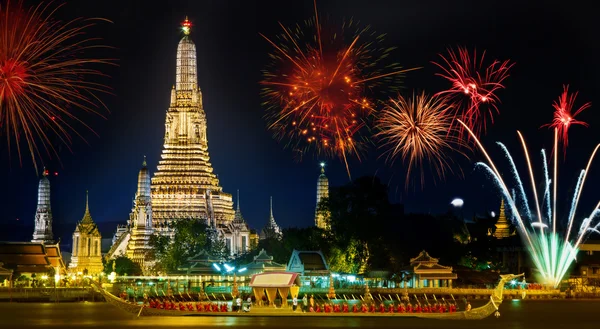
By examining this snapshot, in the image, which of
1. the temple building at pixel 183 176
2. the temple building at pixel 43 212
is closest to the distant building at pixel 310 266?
the temple building at pixel 183 176

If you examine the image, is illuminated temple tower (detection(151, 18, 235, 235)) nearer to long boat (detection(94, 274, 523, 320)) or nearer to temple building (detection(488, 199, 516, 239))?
temple building (detection(488, 199, 516, 239))

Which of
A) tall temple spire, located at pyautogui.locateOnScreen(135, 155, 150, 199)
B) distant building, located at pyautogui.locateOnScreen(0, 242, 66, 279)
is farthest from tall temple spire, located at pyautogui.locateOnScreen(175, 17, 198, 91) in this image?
distant building, located at pyautogui.locateOnScreen(0, 242, 66, 279)

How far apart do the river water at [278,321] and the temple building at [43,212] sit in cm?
7152

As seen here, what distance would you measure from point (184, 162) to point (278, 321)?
231 ft

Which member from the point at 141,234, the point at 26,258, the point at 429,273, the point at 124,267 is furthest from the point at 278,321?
the point at 141,234

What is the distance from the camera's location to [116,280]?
3644 inches

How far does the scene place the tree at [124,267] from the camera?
359 ft

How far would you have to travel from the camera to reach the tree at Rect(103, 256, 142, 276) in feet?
359

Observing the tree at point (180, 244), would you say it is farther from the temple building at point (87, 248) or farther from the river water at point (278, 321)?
the river water at point (278, 321)

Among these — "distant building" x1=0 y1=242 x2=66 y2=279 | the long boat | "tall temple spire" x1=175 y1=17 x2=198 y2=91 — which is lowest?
the long boat

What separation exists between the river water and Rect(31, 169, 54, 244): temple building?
71.5m

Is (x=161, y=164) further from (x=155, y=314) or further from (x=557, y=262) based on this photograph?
(x=155, y=314)

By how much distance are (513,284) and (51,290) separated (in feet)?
123

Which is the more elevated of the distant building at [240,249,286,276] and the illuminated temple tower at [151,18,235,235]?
the illuminated temple tower at [151,18,235,235]
